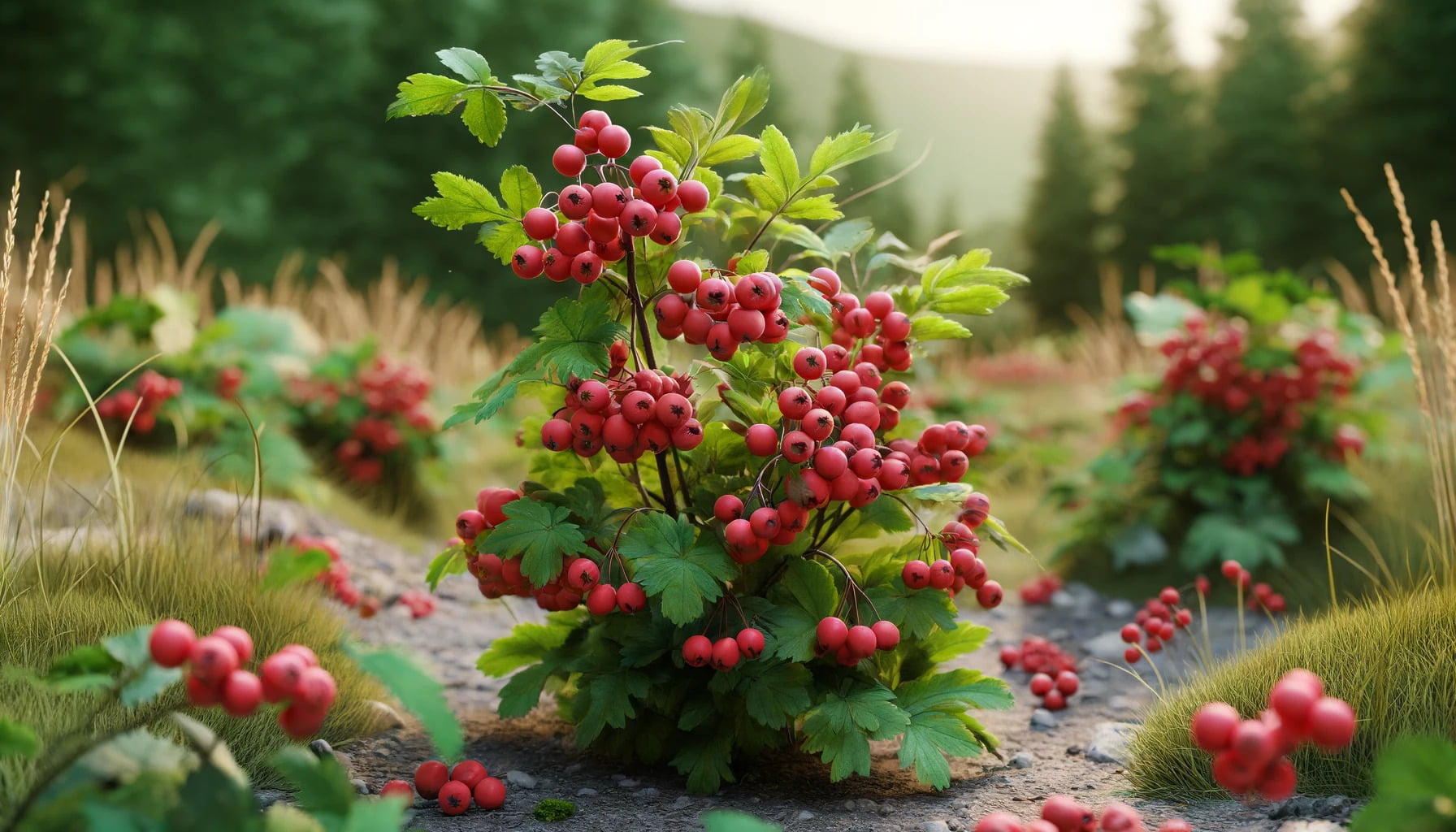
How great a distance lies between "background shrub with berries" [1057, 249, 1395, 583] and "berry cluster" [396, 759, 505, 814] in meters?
3.20

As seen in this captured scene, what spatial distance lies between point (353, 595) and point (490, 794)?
1.67 metres

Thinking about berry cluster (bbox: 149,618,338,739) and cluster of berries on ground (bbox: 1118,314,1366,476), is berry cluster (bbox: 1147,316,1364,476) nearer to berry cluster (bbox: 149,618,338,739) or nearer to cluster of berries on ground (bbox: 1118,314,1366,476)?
cluster of berries on ground (bbox: 1118,314,1366,476)

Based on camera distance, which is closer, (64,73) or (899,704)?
(899,704)

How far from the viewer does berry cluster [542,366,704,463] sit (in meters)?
1.91

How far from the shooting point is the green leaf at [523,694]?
2295 millimetres

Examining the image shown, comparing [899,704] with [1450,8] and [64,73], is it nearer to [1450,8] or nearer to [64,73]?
[64,73]

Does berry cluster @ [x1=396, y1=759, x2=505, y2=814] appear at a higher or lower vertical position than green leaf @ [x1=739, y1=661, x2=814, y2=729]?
lower

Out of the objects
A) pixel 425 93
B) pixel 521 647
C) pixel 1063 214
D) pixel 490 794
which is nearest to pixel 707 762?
pixel 490 794

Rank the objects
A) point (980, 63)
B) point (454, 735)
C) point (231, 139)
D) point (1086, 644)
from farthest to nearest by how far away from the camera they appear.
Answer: point (980, 63) < point (231, 139) < point (1086, 644) < point (454, 735)

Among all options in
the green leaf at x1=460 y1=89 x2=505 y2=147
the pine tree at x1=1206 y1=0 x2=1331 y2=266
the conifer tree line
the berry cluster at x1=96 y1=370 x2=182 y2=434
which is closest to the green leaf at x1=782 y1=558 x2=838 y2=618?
the green leaf at x1=460 y1=89 x2=505 y2=147

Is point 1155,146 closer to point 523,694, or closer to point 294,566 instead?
point 523,694

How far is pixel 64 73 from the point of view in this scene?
44.2ft

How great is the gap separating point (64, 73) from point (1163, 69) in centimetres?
2199

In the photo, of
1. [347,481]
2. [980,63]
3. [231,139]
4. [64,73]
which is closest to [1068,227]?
[231,139]
